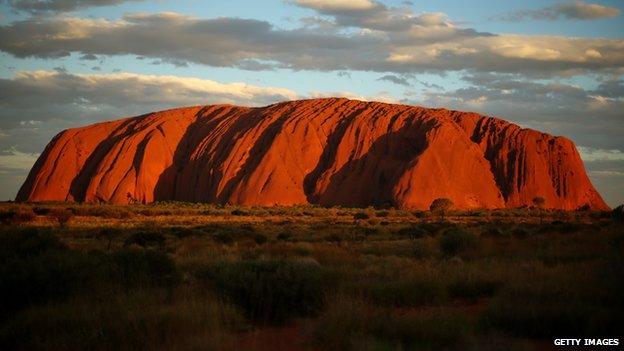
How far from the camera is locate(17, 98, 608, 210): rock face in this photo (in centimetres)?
6462

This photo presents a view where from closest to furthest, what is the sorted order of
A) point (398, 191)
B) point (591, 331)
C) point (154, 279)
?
point (591, 331) → point (154, 279) → point (398, 191)

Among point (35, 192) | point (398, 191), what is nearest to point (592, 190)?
point (398, 191)

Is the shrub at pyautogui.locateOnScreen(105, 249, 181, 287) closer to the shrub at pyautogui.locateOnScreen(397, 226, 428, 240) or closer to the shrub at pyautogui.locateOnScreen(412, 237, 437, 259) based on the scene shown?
the shrub at pyautogui.locateOnScreen(412, 237, 437, 259)

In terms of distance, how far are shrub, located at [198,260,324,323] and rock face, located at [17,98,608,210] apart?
2077 inches

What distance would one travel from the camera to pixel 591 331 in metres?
6.36

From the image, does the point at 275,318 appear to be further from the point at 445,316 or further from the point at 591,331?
the point at 591,331

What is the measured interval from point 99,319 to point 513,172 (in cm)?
6962

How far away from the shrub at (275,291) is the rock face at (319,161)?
5275cm

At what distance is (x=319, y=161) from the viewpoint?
6938 centimetres

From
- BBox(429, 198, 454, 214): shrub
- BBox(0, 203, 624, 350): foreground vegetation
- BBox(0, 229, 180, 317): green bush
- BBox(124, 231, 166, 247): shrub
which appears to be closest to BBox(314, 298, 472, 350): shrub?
BBox(0, 203, 624, 350): foreground vegetation

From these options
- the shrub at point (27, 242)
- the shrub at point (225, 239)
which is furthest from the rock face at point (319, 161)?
the shrub at point (27, 242)

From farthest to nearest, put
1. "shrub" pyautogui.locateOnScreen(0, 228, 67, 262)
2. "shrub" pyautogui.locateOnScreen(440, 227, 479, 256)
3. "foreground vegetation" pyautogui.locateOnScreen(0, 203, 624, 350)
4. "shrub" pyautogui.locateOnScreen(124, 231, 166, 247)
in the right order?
"shrub" pyautogui.locateOnScreen(124, 231, 166, 247) < "shrub" pyautogui.locateOnScreen(440, 227, 479, 256) < "shrub" pyautogui.locateOnScreen(0, 228, 67, 262) < "foreground vegetation" pyautogui.locateOnScreen(0, 203, 624, 350)

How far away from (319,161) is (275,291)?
61376 millimetres

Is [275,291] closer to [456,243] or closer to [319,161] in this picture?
[456,243]
